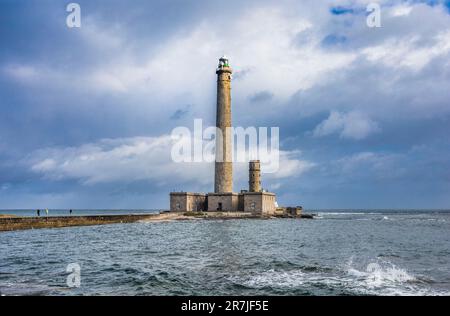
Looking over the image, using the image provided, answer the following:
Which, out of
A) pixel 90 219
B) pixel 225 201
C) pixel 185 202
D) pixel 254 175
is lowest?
pixel 90 219

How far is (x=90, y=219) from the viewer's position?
61.1 metres

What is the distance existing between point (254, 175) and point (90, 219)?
36.0m

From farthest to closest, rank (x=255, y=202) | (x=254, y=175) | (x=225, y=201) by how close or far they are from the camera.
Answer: (x=254, y=175) → (x=225, y=201) → (x=255, y=202)

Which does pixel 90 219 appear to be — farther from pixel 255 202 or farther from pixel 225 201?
pixel 255 202

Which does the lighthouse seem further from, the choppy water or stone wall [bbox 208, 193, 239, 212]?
the choppy water

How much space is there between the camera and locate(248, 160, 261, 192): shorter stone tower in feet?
283

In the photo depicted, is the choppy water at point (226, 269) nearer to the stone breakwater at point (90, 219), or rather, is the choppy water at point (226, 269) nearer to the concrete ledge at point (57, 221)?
the concrete ledge at point (57, 221)

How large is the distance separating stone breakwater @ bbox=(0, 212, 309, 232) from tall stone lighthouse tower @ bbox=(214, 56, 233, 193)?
6890mm

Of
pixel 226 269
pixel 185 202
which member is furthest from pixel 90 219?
pixel 226 269

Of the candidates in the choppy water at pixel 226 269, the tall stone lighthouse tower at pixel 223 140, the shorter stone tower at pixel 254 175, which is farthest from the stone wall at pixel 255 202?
the choppy water at pixel 226 269

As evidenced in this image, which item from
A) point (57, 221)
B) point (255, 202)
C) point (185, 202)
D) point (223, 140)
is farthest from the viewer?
point (223, 140)

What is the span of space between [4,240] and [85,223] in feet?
72.6
